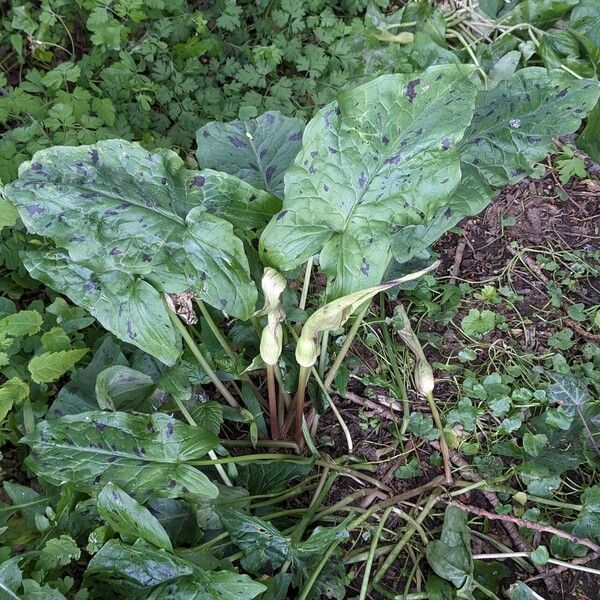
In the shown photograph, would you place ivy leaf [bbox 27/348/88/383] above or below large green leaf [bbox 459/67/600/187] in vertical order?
below

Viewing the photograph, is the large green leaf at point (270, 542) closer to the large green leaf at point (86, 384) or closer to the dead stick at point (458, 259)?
the large green leaf at point (86, 384)

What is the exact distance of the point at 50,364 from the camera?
162 centimetres

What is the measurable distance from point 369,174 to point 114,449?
0.79 metres

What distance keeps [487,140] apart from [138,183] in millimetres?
807

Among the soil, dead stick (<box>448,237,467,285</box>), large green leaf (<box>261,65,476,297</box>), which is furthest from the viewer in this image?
dead stick (<box>448,237,467,285</box>)

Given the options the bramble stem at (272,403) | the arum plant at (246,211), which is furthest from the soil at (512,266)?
the arum plant at (246,211)

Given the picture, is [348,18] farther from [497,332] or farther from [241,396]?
[241,396]

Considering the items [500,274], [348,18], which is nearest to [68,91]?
[348,18]

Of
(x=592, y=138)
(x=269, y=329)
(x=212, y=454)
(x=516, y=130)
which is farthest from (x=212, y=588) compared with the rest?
(x=592, y=138)

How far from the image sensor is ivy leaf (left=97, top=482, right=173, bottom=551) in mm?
1334

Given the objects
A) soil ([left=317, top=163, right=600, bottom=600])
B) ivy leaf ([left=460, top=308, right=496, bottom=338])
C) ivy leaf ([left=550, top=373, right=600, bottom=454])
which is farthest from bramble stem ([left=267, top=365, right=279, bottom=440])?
ivy leaf ([left=550, top=373, right=600, bottom=454])

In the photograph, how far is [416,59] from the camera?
7.50ft

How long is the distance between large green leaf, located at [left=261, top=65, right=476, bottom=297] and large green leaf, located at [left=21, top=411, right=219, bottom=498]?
1.40 ft

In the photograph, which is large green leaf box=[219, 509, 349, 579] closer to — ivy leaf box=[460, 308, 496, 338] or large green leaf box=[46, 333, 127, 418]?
large green leaf box=[46, 333, 127, 418]
